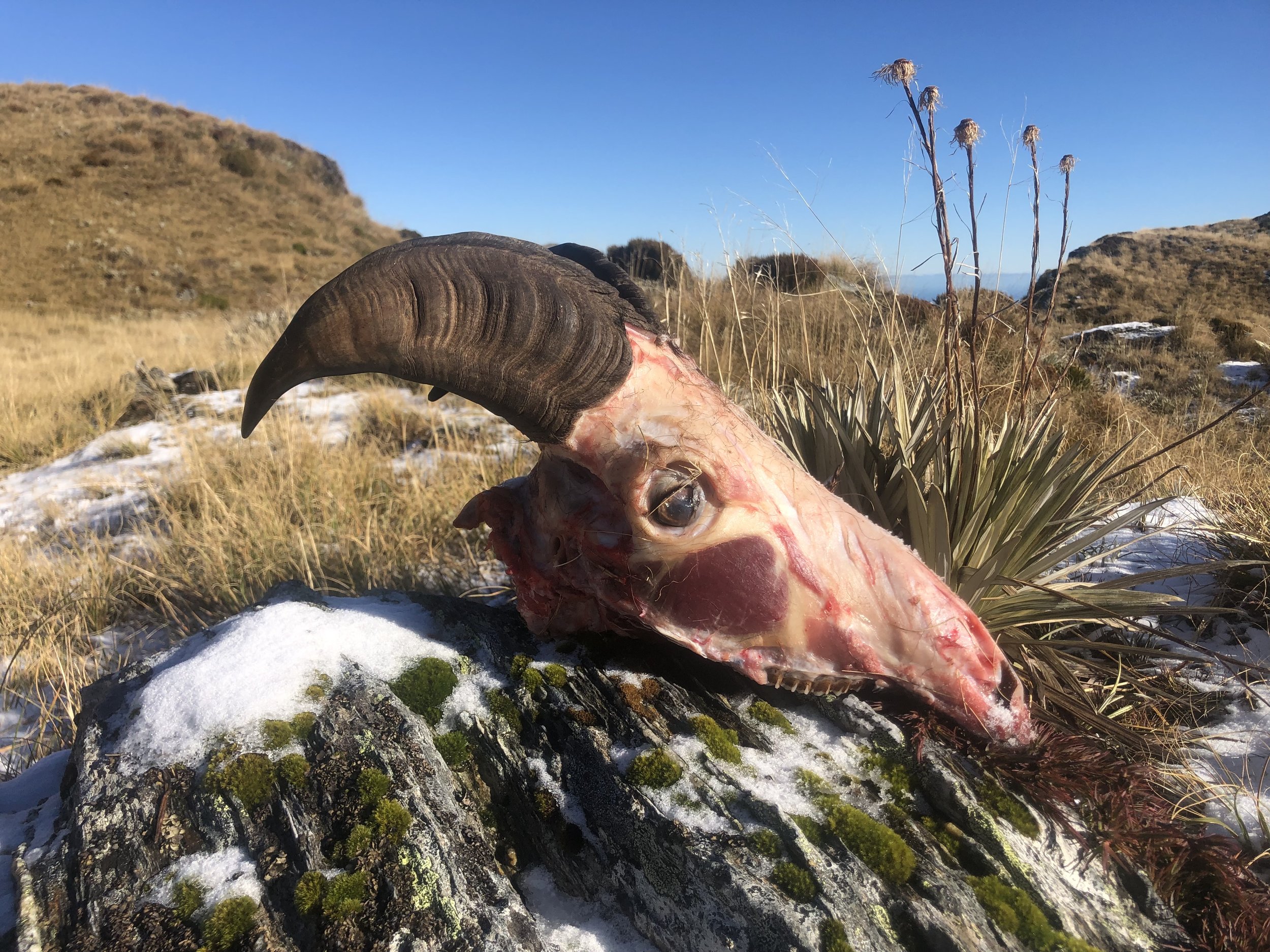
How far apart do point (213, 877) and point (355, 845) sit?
304mm

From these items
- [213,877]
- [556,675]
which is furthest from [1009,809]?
[213,877]

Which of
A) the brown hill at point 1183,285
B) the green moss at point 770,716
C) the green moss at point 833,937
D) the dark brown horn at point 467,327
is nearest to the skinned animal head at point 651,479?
the dark brown horn at point 467,327

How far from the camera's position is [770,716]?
191 centimetres

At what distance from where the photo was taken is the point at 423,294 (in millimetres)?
1546

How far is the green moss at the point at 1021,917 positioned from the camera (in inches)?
55.0

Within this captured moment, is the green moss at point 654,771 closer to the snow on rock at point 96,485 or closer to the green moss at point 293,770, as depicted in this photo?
the green moss at point 293,770

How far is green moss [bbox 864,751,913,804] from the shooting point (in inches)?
67.5

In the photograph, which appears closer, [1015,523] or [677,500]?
[677,500]

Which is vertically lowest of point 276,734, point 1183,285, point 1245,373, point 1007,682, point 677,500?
point 1007,682

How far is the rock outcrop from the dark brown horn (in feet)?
2.87

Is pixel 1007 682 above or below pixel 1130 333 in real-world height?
below

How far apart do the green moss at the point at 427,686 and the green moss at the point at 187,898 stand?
589 mm

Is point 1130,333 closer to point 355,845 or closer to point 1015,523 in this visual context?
point 1015,523

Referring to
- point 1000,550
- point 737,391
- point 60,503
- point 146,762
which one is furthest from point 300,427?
point 1000,550
